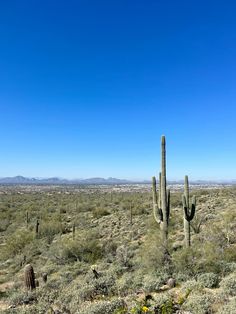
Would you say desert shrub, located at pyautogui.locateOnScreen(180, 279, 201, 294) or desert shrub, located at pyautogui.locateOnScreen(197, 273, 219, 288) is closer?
desert shrub, located at pyautogui.locateOnScreen(180, 279, 201, 294)

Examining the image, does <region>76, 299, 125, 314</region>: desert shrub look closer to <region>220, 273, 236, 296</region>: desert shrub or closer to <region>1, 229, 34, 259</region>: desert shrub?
<region>220, 273, 236, 296</region>: desert shrub

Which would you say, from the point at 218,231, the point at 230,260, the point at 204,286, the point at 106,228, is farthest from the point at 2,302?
the point at 106,228

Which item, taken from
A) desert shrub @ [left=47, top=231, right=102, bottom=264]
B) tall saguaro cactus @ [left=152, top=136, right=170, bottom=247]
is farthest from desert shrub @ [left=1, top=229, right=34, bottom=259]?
tall saguaro cactus @ [left=152, top=136, right=170, bottom=247]

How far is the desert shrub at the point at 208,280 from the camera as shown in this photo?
9.48m

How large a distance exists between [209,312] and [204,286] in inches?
84.6

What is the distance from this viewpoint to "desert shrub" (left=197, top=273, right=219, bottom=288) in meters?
9.48

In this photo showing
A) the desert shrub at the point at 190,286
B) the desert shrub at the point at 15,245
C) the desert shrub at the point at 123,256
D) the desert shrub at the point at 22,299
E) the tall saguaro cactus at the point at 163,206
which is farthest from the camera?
the desert shrub at the point at 15,245

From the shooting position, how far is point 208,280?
9602 mm

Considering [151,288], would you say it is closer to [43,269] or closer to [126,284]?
[126,284]

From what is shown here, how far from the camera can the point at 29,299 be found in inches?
363

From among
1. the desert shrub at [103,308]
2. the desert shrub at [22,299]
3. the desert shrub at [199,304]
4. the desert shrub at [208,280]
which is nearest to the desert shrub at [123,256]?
the desert shrub at [208,280]

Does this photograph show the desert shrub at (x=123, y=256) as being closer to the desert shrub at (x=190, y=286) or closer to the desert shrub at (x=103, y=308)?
the desert shrub at (x=190, y=286)

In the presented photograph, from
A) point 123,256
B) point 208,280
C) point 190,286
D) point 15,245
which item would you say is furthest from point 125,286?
point 15,245

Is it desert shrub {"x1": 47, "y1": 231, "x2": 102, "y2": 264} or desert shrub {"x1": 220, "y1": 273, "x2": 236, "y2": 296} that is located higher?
desert shrub {"x1": 220, "y1": 273, "x2": 236, "y2": 296}
